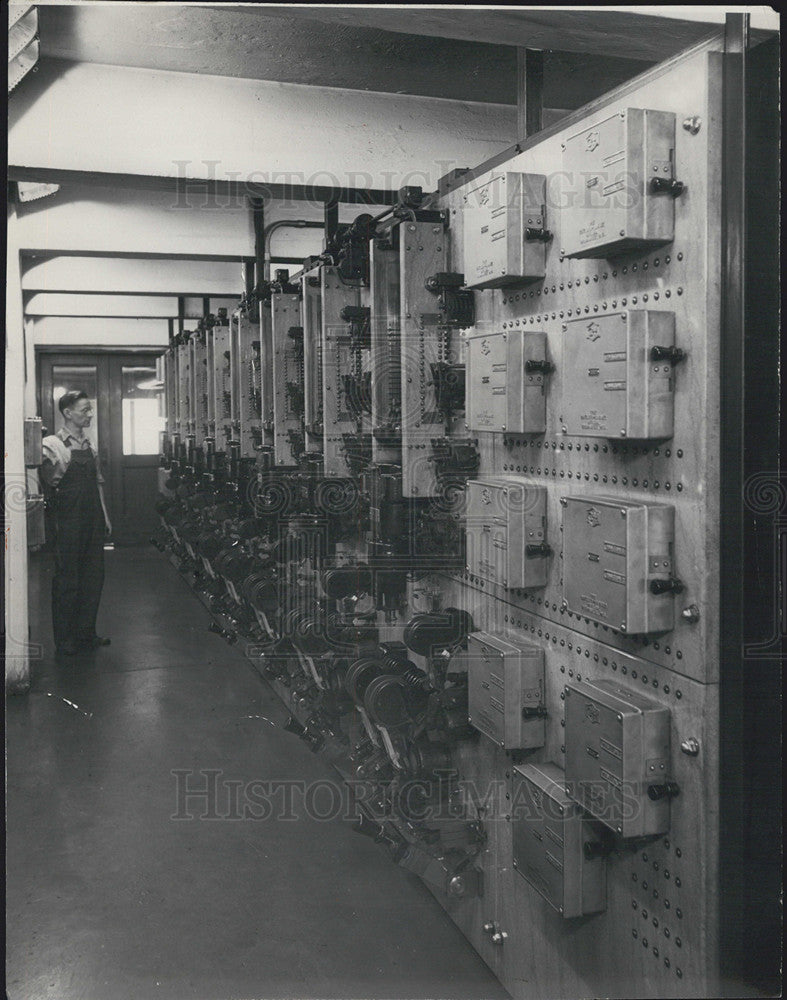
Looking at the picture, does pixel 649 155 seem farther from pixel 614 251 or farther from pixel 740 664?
pixel 740 664

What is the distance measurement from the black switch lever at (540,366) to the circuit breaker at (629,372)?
1.07ft

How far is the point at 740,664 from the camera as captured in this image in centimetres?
202

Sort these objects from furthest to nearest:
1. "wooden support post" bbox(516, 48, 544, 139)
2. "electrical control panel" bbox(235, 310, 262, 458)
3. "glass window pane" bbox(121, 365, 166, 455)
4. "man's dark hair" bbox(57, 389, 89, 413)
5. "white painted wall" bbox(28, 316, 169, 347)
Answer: "glass window pane" bbox(121, 365, 166, 455) < "white painted wall" bbox(28, 316, 169, 347) < "man's dark hair" bbox(57, 389, 89, 413) < "electrical control panel" bbox(235, 310, 262, 458) < "wooden support post" bbox(516, 48, 544, 139)

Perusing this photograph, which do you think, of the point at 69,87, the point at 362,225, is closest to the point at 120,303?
the point at 69,87

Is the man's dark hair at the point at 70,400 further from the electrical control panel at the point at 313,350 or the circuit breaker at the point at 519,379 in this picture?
the circuit breaker at the point at 519,379

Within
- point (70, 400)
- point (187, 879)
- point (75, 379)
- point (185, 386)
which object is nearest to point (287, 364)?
point (70, 400)

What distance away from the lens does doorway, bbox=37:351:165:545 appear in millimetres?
12258

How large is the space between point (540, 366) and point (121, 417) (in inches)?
431

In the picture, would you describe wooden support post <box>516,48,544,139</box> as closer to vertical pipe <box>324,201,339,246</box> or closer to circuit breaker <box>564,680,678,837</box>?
circuit breaker <box>564,680,678,837</box>

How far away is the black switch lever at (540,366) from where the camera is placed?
264cm

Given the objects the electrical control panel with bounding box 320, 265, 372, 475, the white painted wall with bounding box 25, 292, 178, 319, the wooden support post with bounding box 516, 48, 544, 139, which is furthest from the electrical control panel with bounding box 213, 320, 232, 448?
the wooden support post with bounding box 516, 48, 544, 139

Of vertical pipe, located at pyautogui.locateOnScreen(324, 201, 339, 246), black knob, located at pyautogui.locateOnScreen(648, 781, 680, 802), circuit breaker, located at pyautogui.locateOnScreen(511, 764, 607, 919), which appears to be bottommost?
circuit breaker, located at pyautogui.locateOnScreen(511, 764, 607, 919)

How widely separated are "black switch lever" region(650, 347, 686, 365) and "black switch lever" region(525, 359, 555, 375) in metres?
0.58

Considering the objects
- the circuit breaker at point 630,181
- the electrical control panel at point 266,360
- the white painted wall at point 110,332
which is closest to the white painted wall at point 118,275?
the electrical control panel at point 266,360
